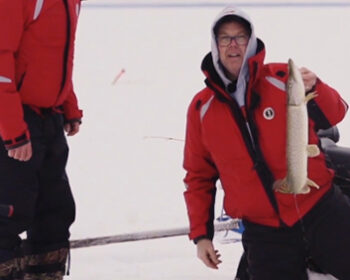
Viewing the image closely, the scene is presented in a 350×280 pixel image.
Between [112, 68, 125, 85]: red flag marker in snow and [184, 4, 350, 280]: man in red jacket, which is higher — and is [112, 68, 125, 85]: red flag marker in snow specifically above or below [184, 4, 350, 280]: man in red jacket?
below

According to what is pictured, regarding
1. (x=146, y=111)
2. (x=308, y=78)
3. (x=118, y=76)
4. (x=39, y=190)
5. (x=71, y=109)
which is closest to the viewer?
(x=308, y=78)

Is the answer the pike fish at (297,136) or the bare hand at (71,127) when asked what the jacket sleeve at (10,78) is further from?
the pike fish at (297,136)

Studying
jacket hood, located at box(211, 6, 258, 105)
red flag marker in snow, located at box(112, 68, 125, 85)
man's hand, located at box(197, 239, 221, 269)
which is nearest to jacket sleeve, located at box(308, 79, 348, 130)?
jacket hood, located at box(211, 6, 258, 105)

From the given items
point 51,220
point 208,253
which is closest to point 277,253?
point 208,253

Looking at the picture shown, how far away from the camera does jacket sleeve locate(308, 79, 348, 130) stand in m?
2.14

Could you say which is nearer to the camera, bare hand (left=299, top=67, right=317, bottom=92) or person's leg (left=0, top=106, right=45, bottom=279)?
bare hand (left=299, top=67, right=317, bottom=92)

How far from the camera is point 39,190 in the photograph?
8.32 ft

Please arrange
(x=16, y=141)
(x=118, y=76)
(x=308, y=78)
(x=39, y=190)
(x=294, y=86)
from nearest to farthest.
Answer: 1. (x=294, y=86)
2. (x=308, y=78)
3. (x=16, y=141)
4. (x=39, y=190)
5. (x=118, y=76)

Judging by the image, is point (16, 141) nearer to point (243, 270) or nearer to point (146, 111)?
point (243, 270)

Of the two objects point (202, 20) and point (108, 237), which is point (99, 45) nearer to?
point (202, 20)

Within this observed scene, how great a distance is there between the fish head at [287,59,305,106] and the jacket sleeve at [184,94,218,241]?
55 cm

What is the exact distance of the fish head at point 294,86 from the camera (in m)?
1.83

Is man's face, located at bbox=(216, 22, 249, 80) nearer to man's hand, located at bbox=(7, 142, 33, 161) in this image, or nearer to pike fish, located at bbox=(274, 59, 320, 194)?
pike fish, located at bbox=(274, 59, 320, 194)

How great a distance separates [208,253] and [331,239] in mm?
455
